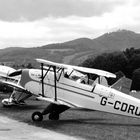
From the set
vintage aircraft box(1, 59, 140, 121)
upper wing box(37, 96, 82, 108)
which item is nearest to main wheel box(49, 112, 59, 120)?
vintage aircraft box(1, 59, 140, 121)

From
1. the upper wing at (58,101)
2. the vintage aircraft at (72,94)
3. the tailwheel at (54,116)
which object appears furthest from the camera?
the tailwheel at (54,116)

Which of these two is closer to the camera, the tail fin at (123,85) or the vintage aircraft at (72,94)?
the vintage aircraft at (72,94)

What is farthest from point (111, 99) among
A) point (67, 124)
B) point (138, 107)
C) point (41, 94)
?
point (41, 94)

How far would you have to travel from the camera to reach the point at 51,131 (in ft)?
38.9

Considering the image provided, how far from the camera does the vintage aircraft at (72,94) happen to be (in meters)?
14.0

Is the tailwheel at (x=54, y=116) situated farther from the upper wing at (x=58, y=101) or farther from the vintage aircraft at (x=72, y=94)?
the upper wing at (x=58, y=101)

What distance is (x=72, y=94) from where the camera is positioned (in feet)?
48.2

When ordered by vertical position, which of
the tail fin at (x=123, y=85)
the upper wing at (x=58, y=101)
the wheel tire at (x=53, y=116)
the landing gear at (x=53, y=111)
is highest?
the tail fin at (x=123, y=85)

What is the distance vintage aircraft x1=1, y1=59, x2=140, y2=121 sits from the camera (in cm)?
1398

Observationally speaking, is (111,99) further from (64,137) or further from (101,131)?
(64,137)

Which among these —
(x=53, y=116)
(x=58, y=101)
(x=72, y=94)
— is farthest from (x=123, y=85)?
(x=53, y=116)

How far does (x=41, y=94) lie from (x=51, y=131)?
3.40m

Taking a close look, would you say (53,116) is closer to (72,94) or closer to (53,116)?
(53,116)


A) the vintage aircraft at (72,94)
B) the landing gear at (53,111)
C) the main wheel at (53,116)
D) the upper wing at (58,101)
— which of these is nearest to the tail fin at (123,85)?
the vintage aircraft at (72,94)
